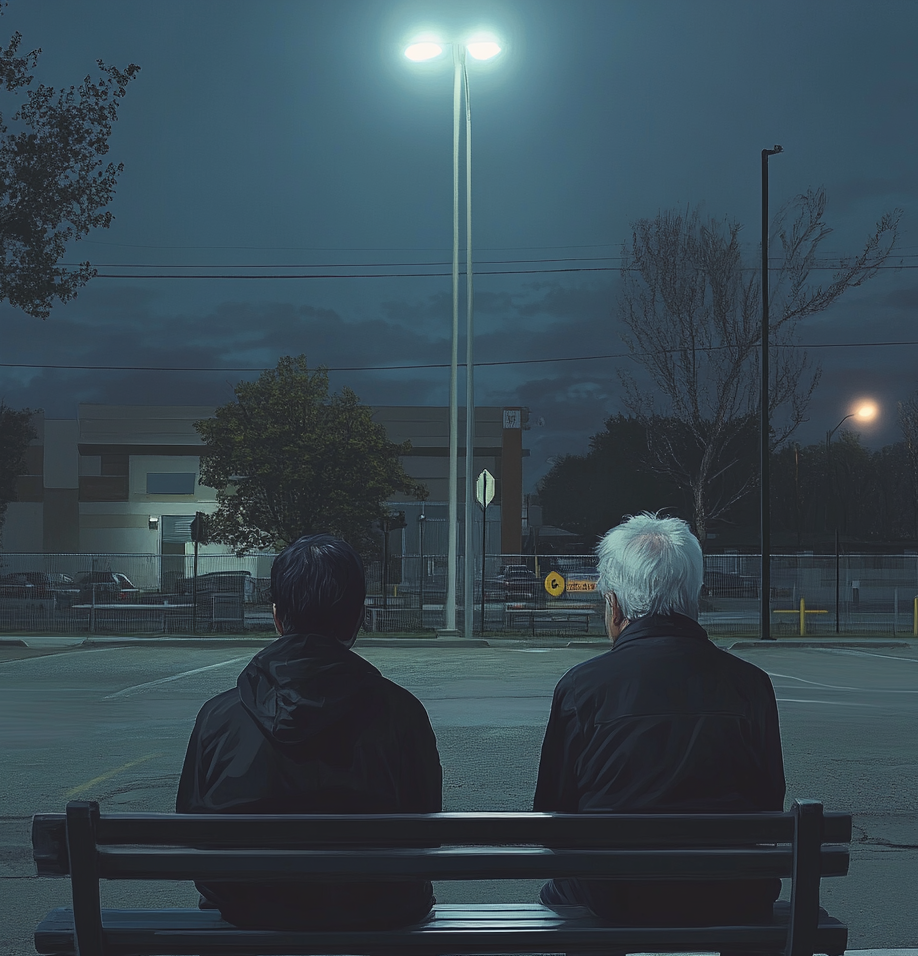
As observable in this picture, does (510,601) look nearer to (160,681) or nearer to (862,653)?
(862,653)

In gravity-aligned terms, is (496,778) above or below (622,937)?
below

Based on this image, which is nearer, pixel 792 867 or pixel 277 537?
pixel 792 867

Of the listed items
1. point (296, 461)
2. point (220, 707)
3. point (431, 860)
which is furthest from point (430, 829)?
point (296, 461)

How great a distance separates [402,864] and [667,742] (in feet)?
2.45

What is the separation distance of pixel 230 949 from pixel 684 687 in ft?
4.12

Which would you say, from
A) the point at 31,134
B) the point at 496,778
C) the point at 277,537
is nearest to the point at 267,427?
the point at 277,537

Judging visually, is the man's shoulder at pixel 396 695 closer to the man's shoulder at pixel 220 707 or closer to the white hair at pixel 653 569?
the man's shoulder at pixel 220 707

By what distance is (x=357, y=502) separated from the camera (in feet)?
143

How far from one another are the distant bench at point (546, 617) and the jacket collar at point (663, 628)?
25.0 meters

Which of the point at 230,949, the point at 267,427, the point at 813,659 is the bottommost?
the point at 813,659

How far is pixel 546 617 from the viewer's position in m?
28.7

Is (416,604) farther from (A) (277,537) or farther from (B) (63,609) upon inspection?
(A) (277,537)

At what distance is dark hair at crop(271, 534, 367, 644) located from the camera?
9.35ft

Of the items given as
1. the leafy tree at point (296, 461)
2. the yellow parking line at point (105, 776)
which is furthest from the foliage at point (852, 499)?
the yellow parking line at point (105, 776)
